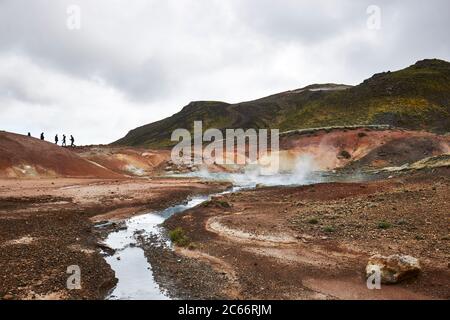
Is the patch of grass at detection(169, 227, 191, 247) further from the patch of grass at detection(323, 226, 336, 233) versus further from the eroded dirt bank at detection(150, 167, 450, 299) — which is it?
the patch of grass at detection(323, 226, 336, 233)

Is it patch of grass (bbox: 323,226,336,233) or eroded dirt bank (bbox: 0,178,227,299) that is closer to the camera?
eroded dirt bank (bbox: 0,178,227,299)

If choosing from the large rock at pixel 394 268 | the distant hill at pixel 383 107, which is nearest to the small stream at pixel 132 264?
the large rock at pixel 394 268

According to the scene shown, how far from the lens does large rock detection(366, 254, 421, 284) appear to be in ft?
42.9

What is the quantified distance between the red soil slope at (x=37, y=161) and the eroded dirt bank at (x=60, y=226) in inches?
215

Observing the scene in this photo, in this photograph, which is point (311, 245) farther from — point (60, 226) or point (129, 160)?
point (129, 160)

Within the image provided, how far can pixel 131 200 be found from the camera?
32.9m

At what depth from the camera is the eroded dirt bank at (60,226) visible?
13.4 m

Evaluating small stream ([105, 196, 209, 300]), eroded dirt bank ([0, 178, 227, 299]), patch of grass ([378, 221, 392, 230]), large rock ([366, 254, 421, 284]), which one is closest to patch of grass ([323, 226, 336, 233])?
patch of grass ([378, 221, 392, 230])

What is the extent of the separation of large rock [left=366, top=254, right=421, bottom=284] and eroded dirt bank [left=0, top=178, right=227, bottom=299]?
28.0 feet

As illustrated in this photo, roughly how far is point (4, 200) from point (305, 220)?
66.5 feet

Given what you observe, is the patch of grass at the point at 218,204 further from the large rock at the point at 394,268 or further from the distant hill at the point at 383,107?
the distant hill at the point at 383,107
